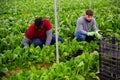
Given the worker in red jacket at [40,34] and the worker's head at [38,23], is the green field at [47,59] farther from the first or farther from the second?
the worker's head at [38,23]

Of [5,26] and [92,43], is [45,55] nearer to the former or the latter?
[92,43]

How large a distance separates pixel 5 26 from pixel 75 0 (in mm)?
10839

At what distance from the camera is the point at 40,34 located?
7617 mm

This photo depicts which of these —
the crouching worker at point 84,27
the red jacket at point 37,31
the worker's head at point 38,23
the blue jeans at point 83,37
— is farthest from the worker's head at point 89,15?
the worker's head at point 38,23

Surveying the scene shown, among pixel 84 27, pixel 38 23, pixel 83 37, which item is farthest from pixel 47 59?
pixel 84 27

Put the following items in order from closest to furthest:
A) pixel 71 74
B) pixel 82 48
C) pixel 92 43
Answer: pixel 71 74, pixel 82 48, pixel 92 43

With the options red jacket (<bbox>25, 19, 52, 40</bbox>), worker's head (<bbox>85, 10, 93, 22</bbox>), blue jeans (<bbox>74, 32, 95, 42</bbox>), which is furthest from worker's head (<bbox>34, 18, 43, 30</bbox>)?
blue jeans (<bbox>74, 32, 95, 42</bbox>)

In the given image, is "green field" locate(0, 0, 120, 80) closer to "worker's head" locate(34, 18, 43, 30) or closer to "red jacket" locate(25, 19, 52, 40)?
"red jacket" locate(25, 19, 52, 40)

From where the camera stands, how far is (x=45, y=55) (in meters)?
7.04

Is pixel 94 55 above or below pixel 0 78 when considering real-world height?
above

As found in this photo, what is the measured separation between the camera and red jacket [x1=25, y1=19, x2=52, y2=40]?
7398mm

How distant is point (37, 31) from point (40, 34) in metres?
0.14

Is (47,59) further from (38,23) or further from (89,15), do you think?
(89,15)

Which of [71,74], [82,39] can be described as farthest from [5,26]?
[71,74]
